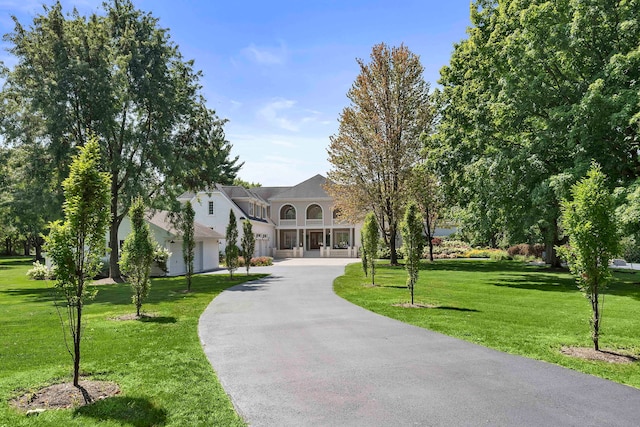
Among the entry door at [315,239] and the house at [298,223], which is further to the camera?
the entry door at [315,239]

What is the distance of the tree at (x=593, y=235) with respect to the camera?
8.40m

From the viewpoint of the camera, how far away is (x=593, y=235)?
8398mm

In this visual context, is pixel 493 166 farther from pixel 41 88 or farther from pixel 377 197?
pixel 41 88

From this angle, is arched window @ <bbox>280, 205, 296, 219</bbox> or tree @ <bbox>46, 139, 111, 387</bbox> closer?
tree @ <bbox>46, 139, 111, 387</bbox>

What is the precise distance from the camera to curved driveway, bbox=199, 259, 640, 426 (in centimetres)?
525

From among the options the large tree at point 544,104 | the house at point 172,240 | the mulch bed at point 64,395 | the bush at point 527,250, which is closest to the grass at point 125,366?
the mulch bed at point 64,395

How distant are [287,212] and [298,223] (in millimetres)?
2516

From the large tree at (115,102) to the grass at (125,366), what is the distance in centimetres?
1176

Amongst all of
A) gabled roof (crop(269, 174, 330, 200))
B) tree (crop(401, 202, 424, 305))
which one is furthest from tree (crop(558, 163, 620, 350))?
gabled roof (crop(269, 174, 330, 200))

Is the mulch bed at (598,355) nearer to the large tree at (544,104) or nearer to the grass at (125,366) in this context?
the grass at (125,366)

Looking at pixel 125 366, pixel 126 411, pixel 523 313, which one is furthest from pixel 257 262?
pixel 126 411

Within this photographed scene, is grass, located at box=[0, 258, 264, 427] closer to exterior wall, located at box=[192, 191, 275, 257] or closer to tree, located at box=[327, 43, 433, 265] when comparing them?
tree, located at box=[327, 43, 433, 265]

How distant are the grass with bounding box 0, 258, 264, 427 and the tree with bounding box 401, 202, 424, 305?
6830mm

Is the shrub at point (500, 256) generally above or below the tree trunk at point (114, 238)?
below
